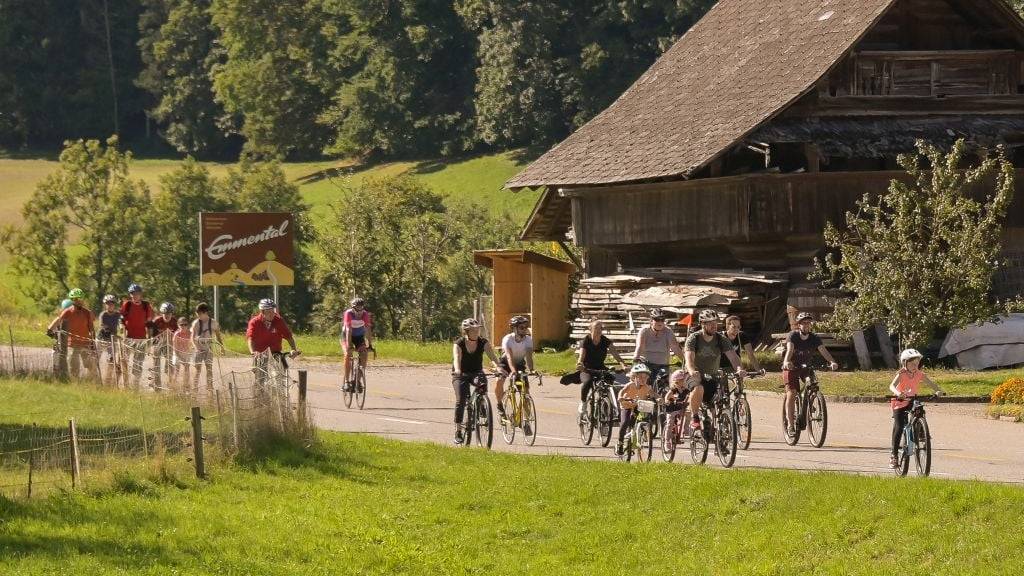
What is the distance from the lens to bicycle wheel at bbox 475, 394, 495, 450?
24.8 metres

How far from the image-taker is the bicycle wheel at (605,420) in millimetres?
24812

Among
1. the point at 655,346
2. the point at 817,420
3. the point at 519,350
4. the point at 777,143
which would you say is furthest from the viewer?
the point at 777,143

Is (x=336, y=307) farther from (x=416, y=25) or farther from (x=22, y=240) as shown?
(x=416, y=25)

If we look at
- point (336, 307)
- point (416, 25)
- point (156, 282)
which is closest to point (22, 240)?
point (156, 282)

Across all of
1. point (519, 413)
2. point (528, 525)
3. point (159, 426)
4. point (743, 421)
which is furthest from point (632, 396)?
point (159, 426)

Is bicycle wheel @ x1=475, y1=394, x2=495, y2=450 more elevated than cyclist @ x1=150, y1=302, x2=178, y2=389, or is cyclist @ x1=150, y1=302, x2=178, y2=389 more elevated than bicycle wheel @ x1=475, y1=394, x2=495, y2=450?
cyclist @ x1=150, y1=302, x2=178, y2=389

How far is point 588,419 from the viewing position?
25312mm

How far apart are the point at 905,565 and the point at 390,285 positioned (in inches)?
1722

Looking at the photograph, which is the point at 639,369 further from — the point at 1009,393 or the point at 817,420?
the point at 1009,393

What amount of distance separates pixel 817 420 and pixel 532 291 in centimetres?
2055

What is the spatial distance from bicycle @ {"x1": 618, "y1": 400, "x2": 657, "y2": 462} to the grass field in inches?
52.5

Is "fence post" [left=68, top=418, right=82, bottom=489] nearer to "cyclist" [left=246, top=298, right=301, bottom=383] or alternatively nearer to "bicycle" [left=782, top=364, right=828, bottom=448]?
"cyclist" [left=246, top=298, right=301, bottom=383]

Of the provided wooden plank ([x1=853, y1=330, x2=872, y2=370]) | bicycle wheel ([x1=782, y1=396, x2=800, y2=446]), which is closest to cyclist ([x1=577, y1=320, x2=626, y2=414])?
bicycle wheel ([x1=782, y1=396, x2=800, y2=446])

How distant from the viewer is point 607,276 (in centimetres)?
4588
